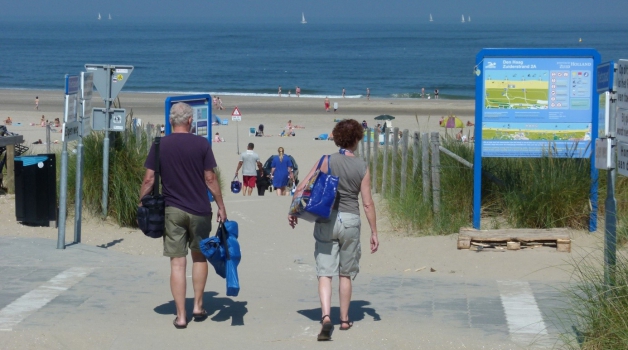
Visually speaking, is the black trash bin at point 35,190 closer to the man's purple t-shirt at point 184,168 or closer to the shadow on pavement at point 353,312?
the man's purple t-shirt at point 184,168

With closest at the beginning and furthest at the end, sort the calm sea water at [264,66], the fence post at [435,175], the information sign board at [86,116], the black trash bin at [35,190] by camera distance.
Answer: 1. the information sign board at [86,116]
2. the black trash bin at [35,190]
3. the fence post at [435,175]
4. the calm sea water at [264,66]

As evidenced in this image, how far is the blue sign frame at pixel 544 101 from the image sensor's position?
9.31 m

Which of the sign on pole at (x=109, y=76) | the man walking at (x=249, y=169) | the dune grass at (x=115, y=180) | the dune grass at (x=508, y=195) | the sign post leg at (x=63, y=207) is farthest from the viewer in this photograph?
the man walking at (x=249, y=169)

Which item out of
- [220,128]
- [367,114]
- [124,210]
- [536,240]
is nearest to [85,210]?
[124,210]

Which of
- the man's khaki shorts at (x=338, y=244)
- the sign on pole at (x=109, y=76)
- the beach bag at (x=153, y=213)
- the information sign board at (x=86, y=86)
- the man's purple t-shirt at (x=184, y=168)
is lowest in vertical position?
the man's khaki shorts at (x=338, y=244)

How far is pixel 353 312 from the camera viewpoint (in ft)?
21.3

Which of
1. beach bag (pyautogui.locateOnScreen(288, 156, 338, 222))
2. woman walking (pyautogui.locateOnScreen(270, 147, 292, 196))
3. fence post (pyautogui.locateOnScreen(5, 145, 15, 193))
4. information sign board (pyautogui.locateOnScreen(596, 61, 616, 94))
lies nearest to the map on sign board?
information sign board (pyautogui.locateOnScreen(596, 61, 616, 94))

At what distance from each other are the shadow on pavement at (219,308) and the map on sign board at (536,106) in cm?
403

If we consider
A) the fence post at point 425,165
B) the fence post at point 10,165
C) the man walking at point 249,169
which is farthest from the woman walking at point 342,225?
the man walking at point 249,169

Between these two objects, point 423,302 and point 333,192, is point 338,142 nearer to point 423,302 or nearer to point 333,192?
point 333,192

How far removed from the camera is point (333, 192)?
5664mm

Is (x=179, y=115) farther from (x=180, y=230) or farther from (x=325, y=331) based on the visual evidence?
(x=325, y=331)

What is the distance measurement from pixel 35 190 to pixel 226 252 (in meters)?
5.13

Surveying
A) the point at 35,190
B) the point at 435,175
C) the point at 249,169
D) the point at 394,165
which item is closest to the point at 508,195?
the point at 435,175
